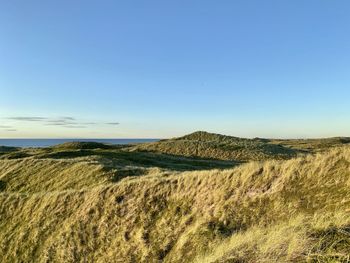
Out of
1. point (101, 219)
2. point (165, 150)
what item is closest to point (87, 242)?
point (101, 219)

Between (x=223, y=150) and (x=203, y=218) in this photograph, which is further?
(x=223, y=150)

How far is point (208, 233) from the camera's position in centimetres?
1561

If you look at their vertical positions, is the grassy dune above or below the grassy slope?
below

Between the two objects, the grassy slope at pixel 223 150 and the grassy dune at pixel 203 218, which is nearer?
the grassy dune at pixel 203 218

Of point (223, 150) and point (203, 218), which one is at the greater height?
point (223, 150)

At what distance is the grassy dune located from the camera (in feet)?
36.6

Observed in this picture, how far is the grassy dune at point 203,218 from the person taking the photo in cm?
1114

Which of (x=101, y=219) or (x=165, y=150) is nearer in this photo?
(x=101, y=219)

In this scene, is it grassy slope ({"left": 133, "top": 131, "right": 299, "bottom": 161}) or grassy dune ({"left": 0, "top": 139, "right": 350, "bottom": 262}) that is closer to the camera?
grassy dune ({"left": 0, "top": 139, "right": 350, "bottom": 262})

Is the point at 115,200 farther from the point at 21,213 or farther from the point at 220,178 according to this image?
the point at 21,213

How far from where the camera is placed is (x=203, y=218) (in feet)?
56.5

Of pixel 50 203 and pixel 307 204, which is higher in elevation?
pixel 307 204

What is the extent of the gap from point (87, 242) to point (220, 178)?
7.81 meters

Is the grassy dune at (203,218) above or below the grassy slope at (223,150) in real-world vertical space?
below
